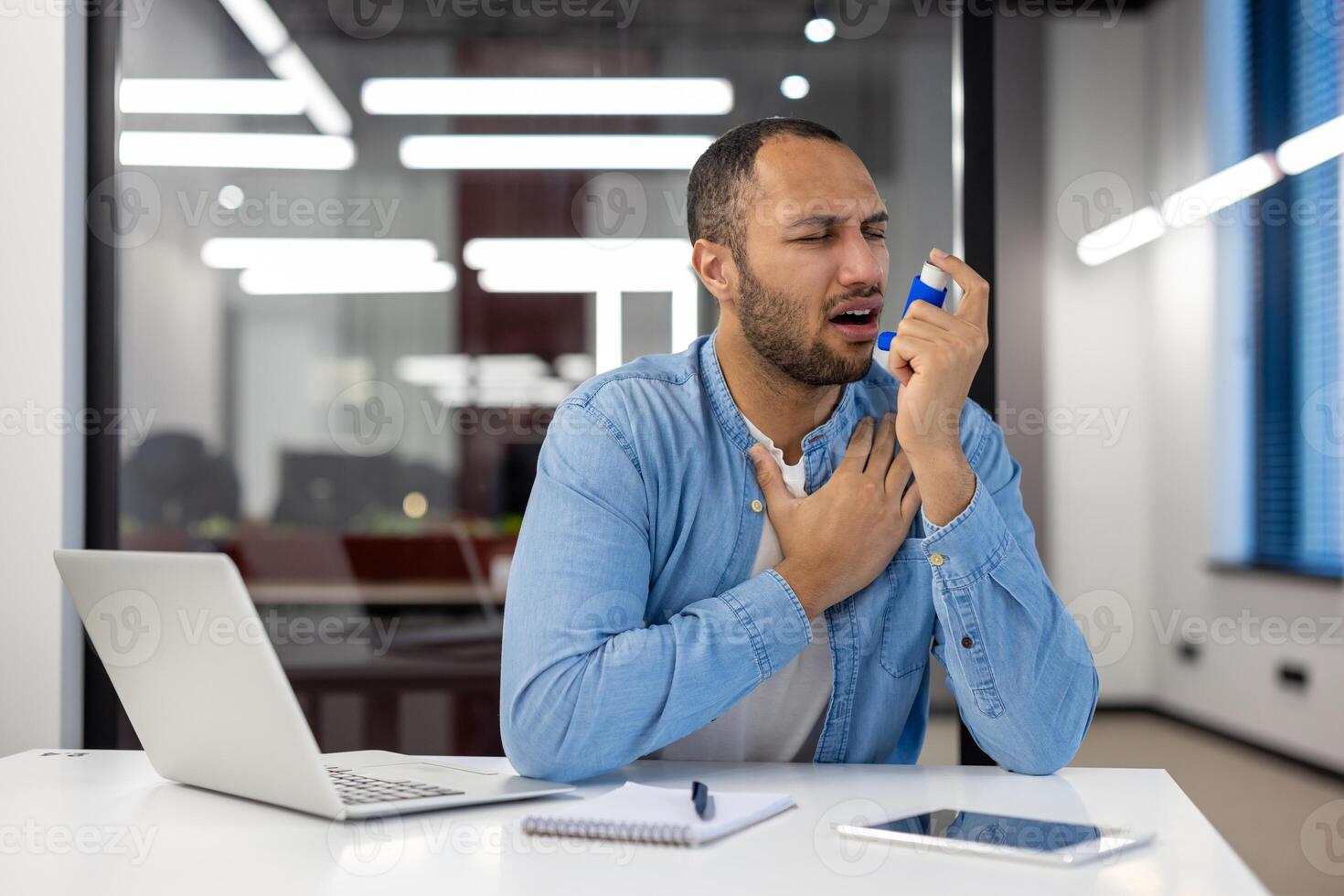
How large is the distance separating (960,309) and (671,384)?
404 mm

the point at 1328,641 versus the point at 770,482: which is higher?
the point at 770,482

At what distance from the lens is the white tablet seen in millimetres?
912

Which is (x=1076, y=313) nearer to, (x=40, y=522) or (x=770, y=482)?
(x=770, y=482)

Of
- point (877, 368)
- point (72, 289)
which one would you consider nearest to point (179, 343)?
point (72, 289)

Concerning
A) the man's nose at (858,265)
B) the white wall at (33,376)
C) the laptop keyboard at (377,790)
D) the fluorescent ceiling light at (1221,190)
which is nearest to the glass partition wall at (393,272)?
the white wall at (33,376)

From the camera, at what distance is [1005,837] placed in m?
0.96

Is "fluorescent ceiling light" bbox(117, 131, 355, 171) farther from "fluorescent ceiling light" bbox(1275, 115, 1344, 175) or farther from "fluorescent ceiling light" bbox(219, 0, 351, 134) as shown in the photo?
"fluorescent ceiling light" bbox(1275, 115, 1344, 175)

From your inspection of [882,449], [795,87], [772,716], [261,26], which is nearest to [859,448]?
[882,449]

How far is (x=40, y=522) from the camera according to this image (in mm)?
2314

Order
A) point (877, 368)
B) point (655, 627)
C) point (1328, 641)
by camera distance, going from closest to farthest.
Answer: point (655, 627) → point (877, 368) → point (1328, 641)

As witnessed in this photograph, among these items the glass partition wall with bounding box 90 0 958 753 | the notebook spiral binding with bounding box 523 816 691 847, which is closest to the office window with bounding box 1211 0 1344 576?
the glass partition wall with bounding box 90 0 958 753

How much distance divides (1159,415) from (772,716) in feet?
10.2

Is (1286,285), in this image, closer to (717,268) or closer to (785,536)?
(717,268)

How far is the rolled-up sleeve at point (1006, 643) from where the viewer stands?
131cm
